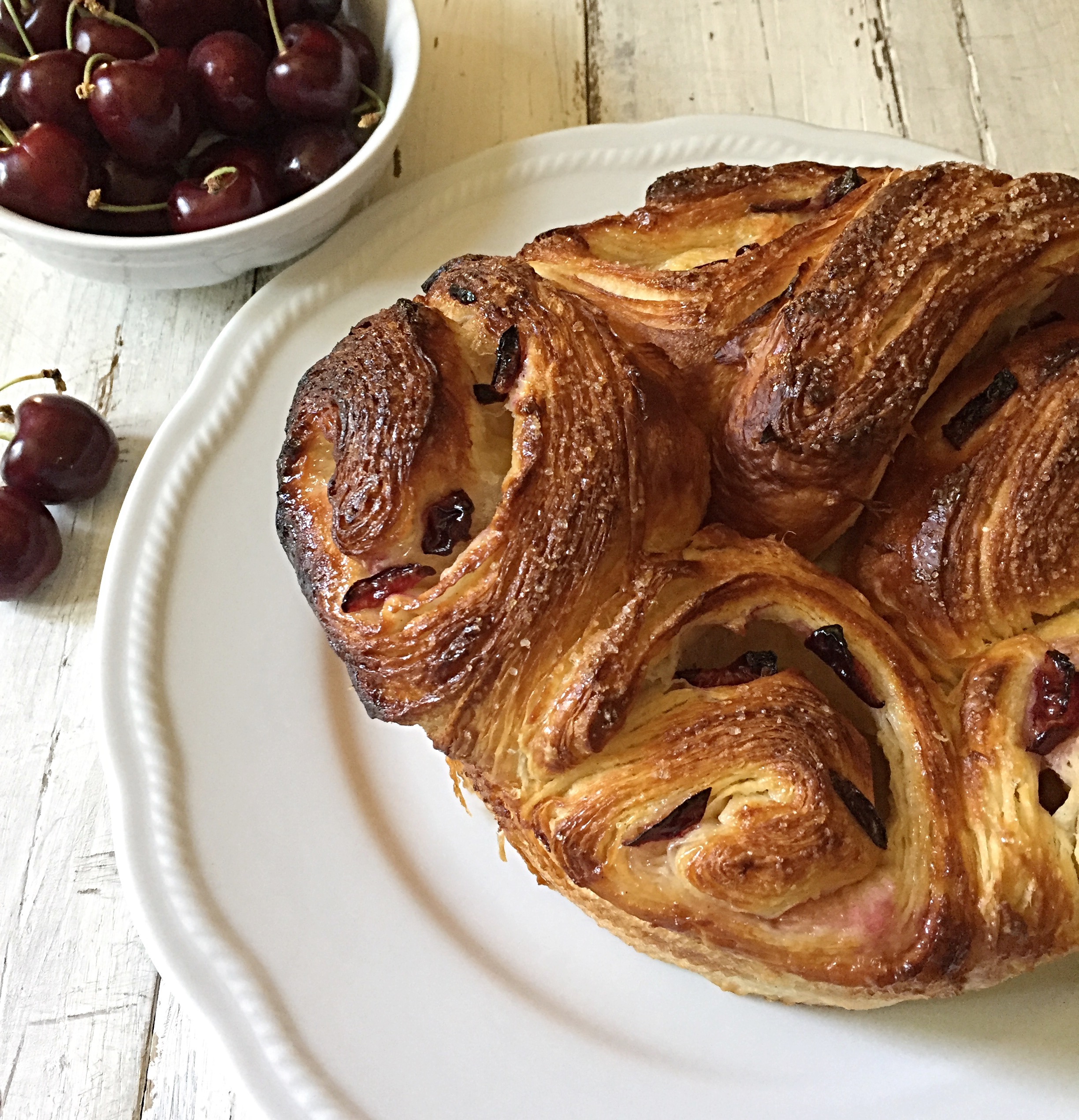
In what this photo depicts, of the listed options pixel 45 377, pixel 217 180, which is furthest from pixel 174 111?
pixel 45 377

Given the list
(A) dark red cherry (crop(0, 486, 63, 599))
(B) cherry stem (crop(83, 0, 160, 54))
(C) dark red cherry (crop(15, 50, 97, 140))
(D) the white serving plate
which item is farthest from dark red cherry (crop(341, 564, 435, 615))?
(B) cherry stem (crop(83, 0, 160, 54))

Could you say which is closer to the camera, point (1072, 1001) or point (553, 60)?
point (1072, 1001)

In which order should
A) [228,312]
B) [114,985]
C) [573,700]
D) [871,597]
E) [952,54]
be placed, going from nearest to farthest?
[573,700] → [871,597] → [114,985] → [228,312] → [952,54]

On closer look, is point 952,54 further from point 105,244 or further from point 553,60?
point 105,244

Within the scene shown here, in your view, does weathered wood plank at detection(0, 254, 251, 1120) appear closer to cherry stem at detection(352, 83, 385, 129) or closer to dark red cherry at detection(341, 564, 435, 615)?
cherry stem at detection(352, 83, 385, 129)

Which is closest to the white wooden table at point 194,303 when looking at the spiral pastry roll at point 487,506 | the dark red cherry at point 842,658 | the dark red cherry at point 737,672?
the spiral pastry roll at point 487,506

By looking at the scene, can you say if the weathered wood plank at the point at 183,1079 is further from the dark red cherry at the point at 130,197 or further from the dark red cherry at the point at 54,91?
the dark red cherry at the point at 54,91

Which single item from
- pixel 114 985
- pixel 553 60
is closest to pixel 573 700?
pixel 114 985
